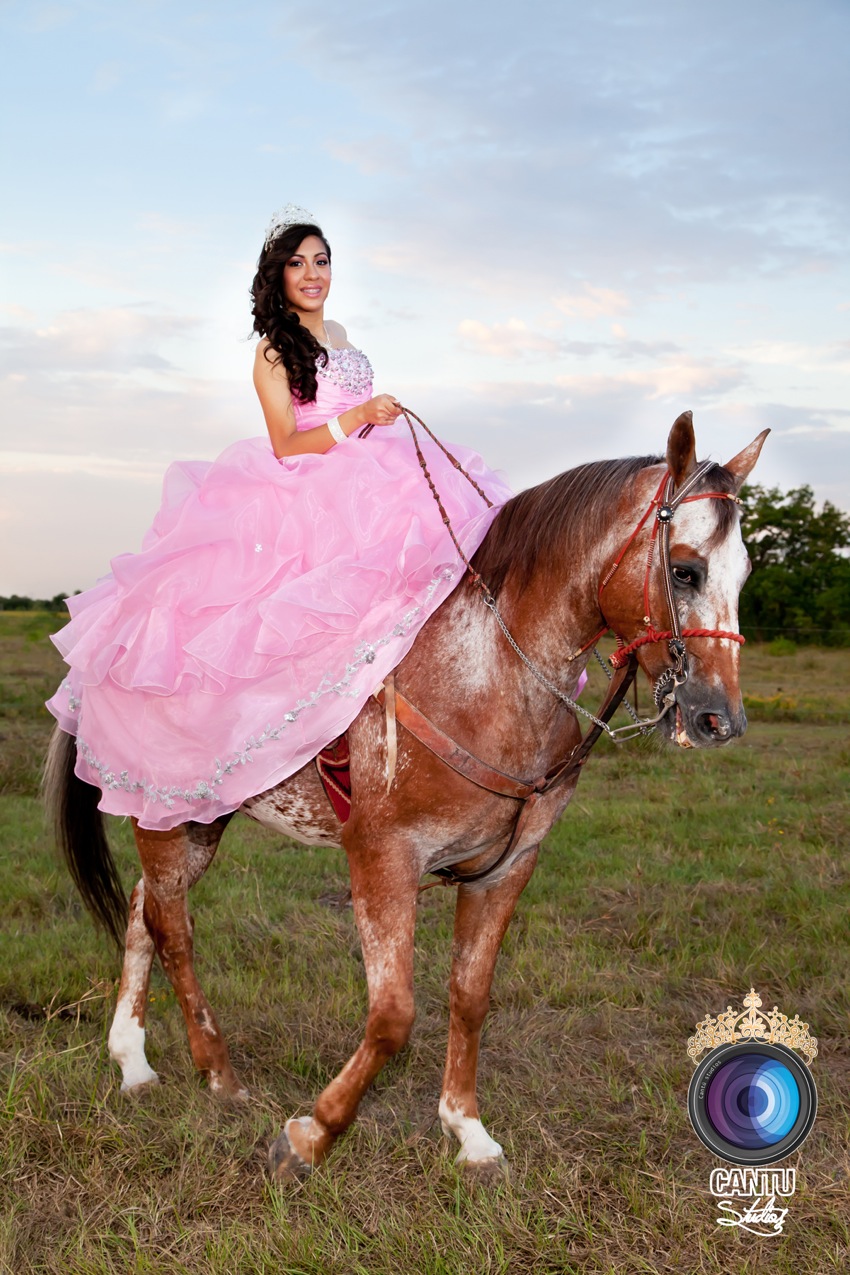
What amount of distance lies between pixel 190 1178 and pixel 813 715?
12967 mm

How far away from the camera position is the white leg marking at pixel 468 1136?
127 inches

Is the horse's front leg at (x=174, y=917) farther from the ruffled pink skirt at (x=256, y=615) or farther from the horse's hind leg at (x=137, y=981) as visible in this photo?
the ruffled pink skirt at (x=256, y=615)

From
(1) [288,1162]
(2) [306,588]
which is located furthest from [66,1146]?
(2) [306,588]

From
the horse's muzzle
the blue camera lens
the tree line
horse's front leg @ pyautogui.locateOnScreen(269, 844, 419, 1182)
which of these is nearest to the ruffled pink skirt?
horse's front leg @ pyautogui.locateOnScreen(269, 844, 419, 1182)

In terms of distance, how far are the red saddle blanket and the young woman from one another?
129mm

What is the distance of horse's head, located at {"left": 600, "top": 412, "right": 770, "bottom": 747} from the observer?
269cm

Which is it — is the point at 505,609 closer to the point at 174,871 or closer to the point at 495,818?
the point at 495,818

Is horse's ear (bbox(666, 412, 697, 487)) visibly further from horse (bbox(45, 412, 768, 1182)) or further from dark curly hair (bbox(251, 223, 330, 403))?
dark curly hair (bbox(251, 223, 330, 403))

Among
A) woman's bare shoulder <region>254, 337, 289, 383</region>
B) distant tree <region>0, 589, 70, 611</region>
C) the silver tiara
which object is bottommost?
distant tree <region>0, 589, 70, 611</region>

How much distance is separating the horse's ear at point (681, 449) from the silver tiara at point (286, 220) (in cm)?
200

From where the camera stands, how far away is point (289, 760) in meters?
3.15

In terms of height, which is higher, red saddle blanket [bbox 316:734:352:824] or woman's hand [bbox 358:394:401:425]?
woman's hand [bbox 358:394:401:425]

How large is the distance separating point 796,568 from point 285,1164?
2795cm

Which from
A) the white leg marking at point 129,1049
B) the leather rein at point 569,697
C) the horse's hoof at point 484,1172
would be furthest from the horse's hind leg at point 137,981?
the horse's hoof at point 484,1172
